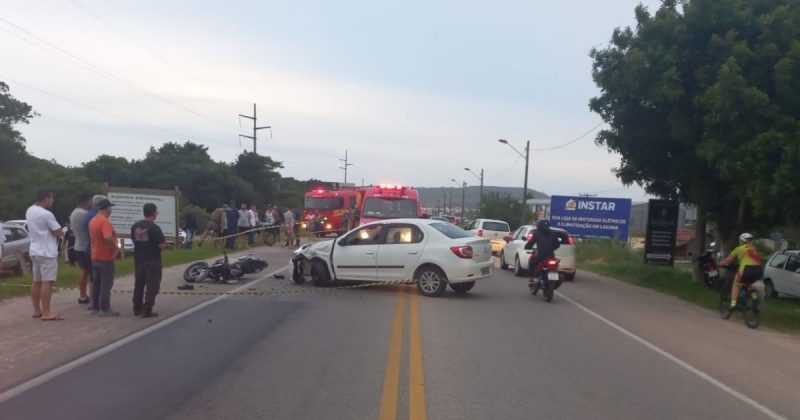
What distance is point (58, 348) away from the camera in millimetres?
8719

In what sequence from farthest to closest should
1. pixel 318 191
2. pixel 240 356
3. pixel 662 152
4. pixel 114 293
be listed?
pixel 318 191, pixel 662 152, pixel 114 293, pixel 240 356

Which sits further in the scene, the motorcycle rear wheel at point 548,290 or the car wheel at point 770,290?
the car wheel at point 770,290

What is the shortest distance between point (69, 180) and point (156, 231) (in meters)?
45.7

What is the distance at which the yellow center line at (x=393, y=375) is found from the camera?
632 cm

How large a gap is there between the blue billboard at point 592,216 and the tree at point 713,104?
17.3 meters

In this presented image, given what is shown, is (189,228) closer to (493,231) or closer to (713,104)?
(493,231)

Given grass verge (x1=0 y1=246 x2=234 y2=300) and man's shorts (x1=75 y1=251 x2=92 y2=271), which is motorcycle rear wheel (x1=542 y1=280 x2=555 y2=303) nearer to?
man's shorts (x1=75 y1=251 x2=92 y2=271)

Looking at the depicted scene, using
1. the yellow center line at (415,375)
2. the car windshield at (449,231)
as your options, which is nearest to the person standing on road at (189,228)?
the car windshield at (449,231)

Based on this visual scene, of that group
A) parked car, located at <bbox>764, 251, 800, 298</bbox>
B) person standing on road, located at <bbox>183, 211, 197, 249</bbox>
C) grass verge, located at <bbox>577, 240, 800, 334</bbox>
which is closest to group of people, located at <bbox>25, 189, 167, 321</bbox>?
grass verge, located at <bbox>577, 240, 800, 334</bbox>

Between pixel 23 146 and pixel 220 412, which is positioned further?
pixel 23 146

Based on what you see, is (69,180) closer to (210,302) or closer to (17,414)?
(210,302)

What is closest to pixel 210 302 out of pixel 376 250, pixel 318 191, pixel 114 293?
pixel 114 293

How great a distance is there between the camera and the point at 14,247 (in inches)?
763

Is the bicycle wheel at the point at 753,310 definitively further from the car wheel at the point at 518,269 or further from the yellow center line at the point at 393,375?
the car wheel at the point at 518,269
